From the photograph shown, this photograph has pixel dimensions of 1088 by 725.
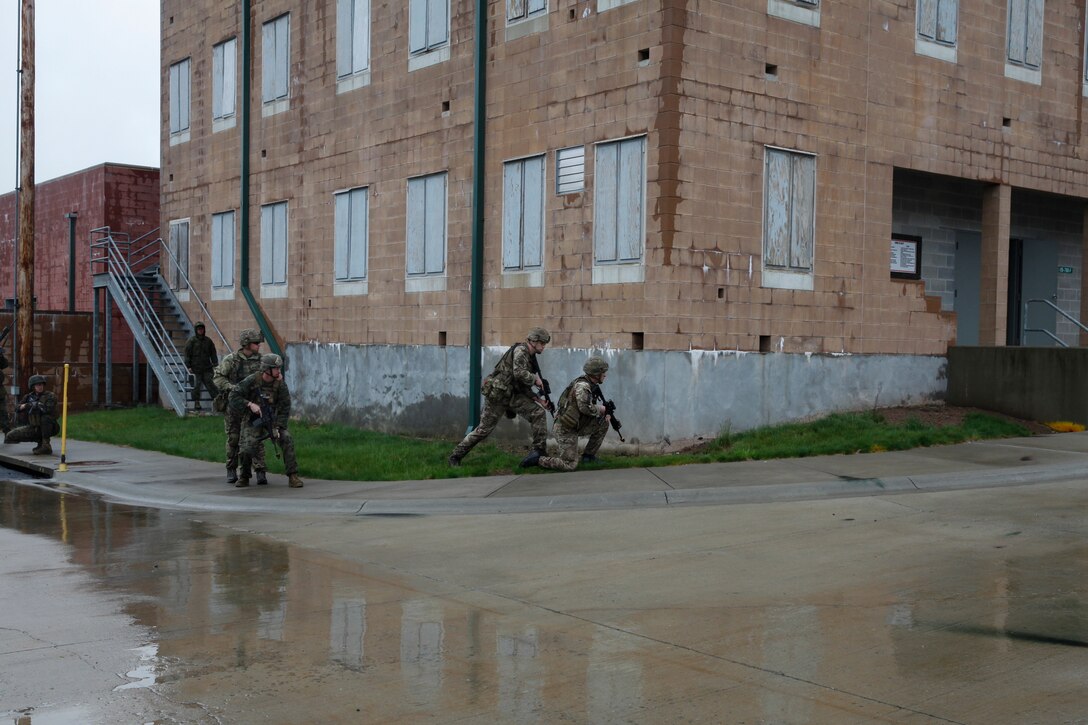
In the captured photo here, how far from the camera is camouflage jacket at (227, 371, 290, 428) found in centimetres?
1391

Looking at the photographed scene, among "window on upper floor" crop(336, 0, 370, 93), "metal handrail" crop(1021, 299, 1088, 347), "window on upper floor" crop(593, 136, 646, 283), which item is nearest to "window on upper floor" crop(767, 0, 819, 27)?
"window on upper floor" crop(593, 136, 646, 283)

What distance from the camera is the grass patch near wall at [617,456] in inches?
575

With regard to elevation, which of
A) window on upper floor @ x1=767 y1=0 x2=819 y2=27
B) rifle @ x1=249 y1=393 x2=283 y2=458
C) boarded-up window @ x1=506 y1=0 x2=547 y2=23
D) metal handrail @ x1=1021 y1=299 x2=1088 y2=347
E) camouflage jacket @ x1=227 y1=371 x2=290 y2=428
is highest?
boarded-up window @ x1=506 y1=0 x2=547 y2=23

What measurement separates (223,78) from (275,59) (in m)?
2.51

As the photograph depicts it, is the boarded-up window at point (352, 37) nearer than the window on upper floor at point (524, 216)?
No

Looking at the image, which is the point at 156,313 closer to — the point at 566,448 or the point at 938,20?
the point at 566,448

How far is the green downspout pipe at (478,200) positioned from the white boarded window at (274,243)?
6631 mm

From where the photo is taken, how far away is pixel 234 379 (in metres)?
14.5

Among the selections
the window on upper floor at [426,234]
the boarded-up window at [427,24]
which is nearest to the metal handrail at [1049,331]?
the window on upper floor at [426,234]

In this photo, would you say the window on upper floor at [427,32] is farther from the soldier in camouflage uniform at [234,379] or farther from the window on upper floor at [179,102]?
the window on upper floor at [179,102]

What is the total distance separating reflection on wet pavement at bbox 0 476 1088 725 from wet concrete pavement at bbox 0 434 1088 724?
23 mm

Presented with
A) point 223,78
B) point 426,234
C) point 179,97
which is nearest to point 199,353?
point 223,78

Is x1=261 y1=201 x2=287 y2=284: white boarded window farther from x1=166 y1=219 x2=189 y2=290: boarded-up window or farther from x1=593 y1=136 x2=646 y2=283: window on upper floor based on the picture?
x1=593 y1=136 x2=646 y2=283: window on upper floor

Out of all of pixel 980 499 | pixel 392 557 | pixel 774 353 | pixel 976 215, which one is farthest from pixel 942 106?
pixel 392 557
